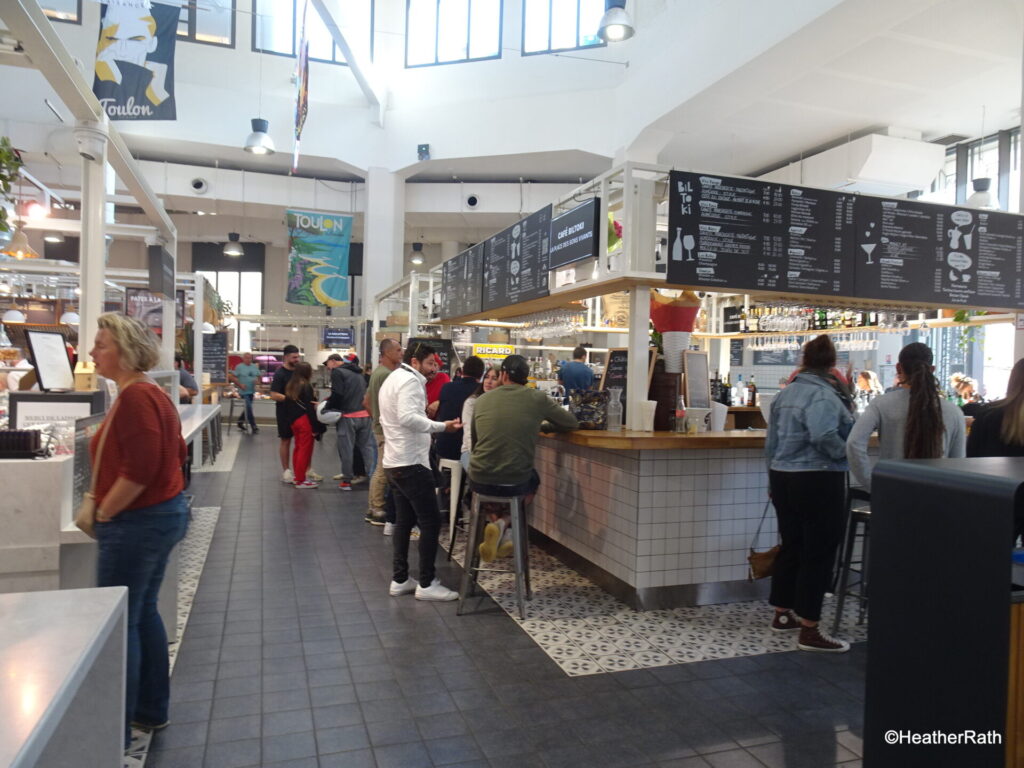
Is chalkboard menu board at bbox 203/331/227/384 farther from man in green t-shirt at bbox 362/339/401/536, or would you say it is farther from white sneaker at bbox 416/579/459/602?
white sneaker at bbox 416/579/459/602

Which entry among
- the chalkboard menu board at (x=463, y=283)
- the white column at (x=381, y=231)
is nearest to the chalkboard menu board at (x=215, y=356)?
the white column at (x=381, y=231)

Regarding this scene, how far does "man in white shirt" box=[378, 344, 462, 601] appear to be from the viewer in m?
4.32

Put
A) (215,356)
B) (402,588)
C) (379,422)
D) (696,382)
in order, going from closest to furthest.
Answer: (402,588) → (696,382) → (379,422) → (215,356)

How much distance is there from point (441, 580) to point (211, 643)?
63.4 inches

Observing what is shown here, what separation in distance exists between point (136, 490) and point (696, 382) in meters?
3.58

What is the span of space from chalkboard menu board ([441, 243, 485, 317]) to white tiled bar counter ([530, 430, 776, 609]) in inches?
129

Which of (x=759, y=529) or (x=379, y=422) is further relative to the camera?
(x=379, y=422)

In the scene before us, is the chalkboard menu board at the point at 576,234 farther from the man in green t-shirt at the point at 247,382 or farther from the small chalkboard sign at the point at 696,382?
the man in green t-shirt at the point at 247,382

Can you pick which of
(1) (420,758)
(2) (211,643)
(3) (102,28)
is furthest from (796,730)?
(3) (102,28)

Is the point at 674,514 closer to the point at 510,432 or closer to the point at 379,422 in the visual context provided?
the point at 510,432

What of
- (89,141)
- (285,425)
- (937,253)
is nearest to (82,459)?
(89,141)

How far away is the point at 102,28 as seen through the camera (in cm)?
817

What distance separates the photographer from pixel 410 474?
171 inches

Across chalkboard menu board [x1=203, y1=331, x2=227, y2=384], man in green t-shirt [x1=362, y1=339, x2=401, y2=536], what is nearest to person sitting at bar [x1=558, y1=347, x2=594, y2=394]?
man in green t-shirt [x1=362, y1=339, x2=401, y2=536]
